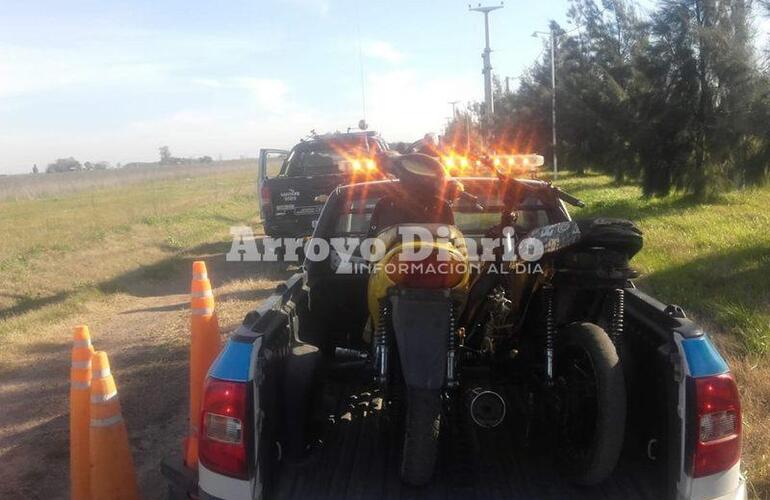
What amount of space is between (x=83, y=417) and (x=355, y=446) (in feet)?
5.39

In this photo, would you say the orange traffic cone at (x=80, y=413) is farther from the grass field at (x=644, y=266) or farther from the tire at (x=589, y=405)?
the grass field at (x=644, y=266)

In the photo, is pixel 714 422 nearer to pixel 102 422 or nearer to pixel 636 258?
pixel 102 422

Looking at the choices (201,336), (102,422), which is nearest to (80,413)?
(102,422)

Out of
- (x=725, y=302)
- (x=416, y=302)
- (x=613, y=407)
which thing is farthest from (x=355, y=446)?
(x=725, y=302)

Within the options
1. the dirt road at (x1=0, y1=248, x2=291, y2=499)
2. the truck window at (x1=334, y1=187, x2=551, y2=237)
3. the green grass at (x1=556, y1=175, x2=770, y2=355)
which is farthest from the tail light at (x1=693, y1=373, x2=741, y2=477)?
the green grass at (x1=556, y1=175, x2=770, y2=355)

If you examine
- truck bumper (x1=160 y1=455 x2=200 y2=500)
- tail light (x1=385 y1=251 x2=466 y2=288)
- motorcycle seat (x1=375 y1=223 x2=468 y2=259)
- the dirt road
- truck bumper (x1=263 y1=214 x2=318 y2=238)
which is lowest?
the dirt road

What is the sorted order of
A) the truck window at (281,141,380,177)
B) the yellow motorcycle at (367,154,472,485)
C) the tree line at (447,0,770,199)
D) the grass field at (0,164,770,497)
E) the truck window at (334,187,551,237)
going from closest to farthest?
1. the yellow motorcycle at (367,154,472,485)
2. the truck window at (334,187,551,237)
3. the grass field at (0,164,770,497)
4. the truck window at (281,141,380,177)
5. the tree line at (447,0,770,199)

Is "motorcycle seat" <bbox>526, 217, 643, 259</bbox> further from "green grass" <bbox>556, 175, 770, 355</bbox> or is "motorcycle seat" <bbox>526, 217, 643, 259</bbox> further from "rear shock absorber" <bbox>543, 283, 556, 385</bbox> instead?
"green grass" <bbox>556, 175, 770, 355</bbox>

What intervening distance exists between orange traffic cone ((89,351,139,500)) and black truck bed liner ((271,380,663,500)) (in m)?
1.20

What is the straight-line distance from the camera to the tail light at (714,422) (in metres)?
2.34

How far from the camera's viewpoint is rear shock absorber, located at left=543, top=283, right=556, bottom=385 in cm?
300

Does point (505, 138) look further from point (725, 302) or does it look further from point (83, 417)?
point (83, 417)

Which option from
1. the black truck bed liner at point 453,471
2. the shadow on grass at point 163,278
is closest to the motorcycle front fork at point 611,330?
the black truck bed liner at point 453,471

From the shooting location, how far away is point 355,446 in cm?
315
